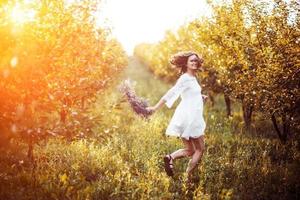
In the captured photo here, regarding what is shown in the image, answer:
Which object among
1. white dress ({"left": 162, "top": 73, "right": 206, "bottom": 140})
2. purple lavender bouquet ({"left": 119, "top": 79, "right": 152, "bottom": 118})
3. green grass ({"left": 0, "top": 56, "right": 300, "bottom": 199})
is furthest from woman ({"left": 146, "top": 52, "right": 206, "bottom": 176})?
green grass ({"left": 0, "top": 56, "right": 300, "bottom": 199})

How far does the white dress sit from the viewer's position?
20.8 feet

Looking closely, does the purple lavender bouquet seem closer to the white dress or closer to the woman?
the woman

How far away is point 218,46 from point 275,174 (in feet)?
14.8

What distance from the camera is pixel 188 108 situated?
6.45m

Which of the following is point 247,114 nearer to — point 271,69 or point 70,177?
point 271,69

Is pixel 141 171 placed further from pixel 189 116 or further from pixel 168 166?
pixel 189 116

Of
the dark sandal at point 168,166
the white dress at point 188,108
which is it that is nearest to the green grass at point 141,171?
the dark sandal at point 168,166

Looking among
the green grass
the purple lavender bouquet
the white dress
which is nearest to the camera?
the green grass

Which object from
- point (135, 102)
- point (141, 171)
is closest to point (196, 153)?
point (141, 171)

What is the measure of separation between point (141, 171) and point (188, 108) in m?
1.47

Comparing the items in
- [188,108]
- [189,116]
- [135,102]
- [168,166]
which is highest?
[135,102]

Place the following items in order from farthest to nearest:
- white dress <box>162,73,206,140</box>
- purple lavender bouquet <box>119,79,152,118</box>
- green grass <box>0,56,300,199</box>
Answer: purple lavender bouquet <box>119,79,152,118</box>
white dress <box>162,73,206,140</box>
green grass <box>0,56,300,199</box>

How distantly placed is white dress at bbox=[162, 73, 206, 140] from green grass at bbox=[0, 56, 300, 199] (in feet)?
2.56

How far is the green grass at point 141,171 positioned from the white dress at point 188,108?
78 cm
